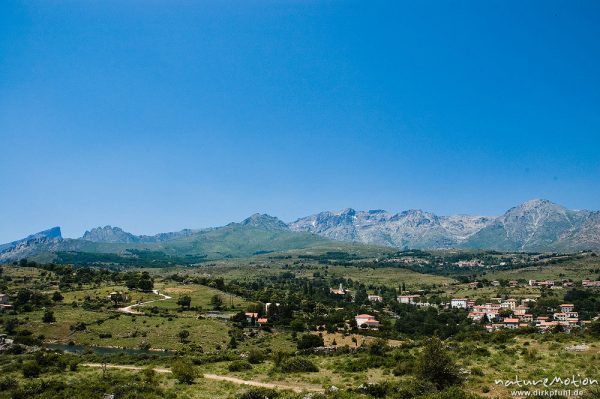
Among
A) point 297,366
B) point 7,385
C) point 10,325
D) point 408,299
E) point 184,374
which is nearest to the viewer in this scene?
point 7,385

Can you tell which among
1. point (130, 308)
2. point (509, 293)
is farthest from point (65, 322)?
point (509, 293)

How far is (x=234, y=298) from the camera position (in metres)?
141

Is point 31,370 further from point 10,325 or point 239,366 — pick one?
point 10,325

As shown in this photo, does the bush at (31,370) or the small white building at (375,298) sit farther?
the small white building at (375,298)

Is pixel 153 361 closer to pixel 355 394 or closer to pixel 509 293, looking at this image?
pixel 355 394

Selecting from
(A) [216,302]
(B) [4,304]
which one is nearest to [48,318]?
(B) [4,304]

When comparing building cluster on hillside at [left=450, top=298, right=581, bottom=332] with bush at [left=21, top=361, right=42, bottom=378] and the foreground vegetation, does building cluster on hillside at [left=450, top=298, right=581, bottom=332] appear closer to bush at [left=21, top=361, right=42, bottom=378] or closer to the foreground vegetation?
the foreground vegetation

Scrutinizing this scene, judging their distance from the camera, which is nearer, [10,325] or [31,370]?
[31,370]

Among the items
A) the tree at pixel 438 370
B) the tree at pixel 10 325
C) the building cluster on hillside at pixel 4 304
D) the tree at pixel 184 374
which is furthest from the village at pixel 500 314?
the tree at pixel 438 370

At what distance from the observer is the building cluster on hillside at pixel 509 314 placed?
121875mm

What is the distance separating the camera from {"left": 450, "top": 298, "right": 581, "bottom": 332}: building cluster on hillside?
12188cm

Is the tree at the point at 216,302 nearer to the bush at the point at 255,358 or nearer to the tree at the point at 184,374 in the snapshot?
the bush at the point at 255,358

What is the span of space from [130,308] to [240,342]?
41125 millimetres

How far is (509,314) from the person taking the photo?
463 ft
